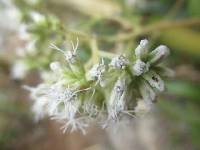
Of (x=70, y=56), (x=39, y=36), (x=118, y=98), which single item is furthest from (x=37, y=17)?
(x=118, y=98)

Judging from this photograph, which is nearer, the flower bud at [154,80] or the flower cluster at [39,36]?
the flower bud at [154,80]

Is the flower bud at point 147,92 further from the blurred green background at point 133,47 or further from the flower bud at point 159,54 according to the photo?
the blurred green background at point 133,47

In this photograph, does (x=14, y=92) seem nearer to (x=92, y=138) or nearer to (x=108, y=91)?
(x=92, y=138)


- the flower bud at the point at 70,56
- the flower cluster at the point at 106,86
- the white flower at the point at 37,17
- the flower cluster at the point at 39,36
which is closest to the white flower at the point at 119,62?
the flower cluster at the point at 106,86

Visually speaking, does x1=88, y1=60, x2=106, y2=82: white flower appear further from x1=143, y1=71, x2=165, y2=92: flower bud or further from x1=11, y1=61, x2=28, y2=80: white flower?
x1=11, y1=61, x2=28, y2=80: white flower

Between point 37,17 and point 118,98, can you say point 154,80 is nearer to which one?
point 118,98

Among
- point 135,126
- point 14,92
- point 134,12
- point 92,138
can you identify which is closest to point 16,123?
point 14,92

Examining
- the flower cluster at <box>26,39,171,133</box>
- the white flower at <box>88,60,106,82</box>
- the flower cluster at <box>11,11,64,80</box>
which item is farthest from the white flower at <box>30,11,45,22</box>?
the white flower at <box>88,60,106,82</box>
